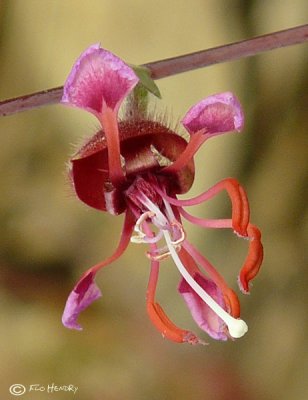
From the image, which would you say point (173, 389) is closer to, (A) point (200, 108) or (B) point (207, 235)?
(B) point (207, 235)

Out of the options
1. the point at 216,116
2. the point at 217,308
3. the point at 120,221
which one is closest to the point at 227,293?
the point at 217,308

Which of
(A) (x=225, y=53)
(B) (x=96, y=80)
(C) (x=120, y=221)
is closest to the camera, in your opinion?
(B) (x=96, y=80)

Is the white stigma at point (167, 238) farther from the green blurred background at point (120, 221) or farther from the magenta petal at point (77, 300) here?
the green blurred background at point (120, 221)

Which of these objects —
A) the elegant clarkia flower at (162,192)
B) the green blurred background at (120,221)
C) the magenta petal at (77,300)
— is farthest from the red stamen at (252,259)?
the green blurred background at (120,221)

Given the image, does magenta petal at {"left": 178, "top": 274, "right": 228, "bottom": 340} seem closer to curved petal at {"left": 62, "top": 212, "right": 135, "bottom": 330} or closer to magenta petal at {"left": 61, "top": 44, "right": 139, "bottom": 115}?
curved petal at {"left": 62, "top": 212, "right": 135, "bottom": 330}

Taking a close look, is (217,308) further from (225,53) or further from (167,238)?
(225,53)

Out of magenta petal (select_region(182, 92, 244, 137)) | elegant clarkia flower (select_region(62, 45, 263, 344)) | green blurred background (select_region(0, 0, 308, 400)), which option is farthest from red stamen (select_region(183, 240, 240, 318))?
green blurred background (select_region(0, 0, 308, 400))

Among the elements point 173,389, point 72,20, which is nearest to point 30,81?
point 72,20
